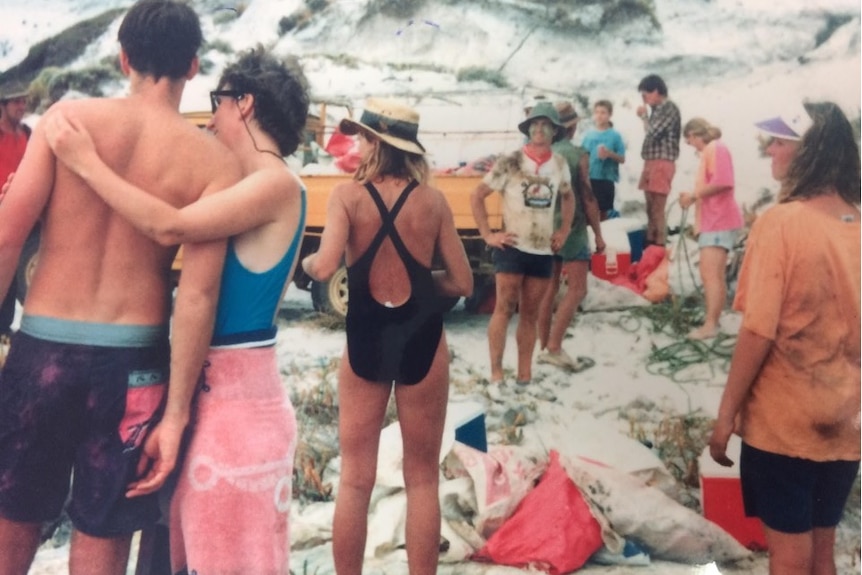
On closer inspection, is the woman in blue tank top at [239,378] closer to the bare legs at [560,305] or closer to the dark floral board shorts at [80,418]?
the dark floral board shorts at [80,418]

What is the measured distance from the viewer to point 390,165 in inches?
98.0

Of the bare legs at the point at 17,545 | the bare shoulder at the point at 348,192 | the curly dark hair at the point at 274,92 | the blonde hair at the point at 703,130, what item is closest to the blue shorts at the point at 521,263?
the bare shoulder at the point at 348,192

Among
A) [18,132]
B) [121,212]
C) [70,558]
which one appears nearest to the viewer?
[121,212]

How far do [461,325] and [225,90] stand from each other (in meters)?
1.01

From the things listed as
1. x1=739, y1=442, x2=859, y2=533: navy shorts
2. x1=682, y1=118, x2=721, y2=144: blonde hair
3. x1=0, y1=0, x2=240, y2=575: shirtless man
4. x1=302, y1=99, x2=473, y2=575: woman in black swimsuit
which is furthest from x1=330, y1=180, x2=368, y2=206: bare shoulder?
x1=739, y1=442, x2=859, y2=533: navy shorts

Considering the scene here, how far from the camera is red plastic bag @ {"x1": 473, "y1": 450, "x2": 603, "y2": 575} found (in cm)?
250

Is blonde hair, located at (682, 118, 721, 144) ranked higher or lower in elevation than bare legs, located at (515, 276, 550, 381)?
higher

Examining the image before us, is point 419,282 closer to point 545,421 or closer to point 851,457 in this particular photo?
point 545,421

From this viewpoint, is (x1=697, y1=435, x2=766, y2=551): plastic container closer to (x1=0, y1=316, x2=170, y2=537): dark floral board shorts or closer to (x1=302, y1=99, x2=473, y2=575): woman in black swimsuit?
(x1=302, y1=99, x2=473, y2=575): woman in black swimsuit

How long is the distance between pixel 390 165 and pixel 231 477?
103cm

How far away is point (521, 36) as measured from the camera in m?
2.58

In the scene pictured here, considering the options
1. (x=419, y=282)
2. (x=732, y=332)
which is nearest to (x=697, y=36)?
(x=732, y=332)

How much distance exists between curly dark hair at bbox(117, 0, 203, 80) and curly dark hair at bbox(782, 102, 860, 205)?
6.00 feet

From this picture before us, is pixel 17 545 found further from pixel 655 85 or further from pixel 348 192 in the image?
pixel 655 85
